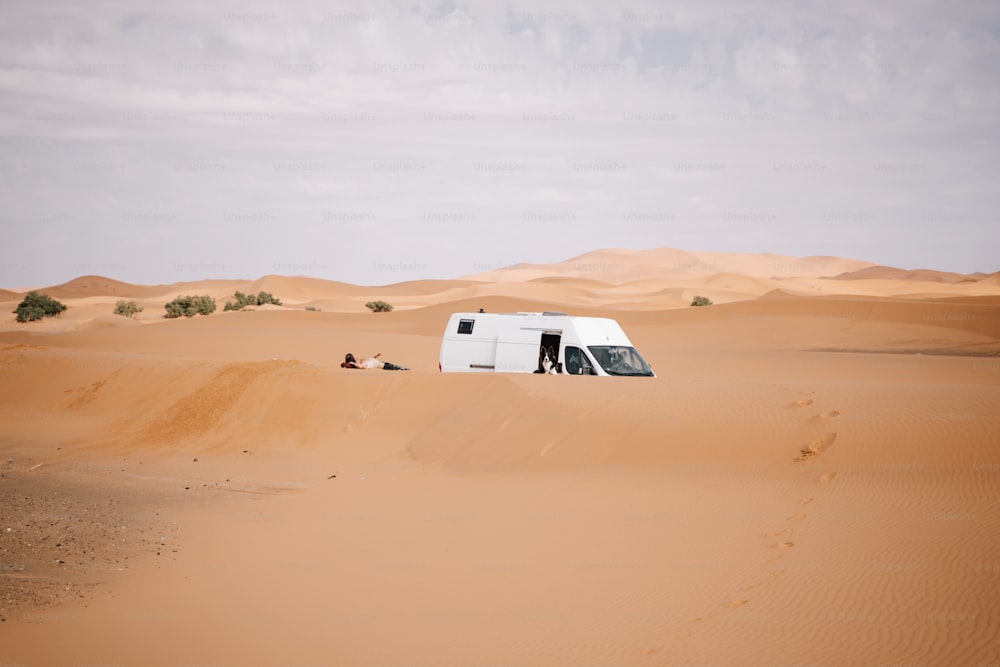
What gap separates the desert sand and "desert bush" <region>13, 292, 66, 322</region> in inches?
1423

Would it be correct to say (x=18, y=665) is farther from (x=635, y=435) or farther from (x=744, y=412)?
(x=744, y=412)

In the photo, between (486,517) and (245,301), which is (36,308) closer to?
(245,301)

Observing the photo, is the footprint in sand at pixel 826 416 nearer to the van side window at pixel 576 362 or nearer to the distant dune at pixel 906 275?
the van side window at pixel 576 362

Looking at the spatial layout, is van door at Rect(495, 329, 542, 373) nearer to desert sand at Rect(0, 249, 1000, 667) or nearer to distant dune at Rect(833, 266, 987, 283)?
desert sand at Rect(0, 249, 1000, 667)

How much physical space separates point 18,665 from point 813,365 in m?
26.4

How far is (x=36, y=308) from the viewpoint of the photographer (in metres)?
58.7

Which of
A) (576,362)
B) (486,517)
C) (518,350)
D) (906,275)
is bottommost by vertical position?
(486,517)

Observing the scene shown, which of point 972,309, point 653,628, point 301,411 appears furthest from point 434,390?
point 972,309

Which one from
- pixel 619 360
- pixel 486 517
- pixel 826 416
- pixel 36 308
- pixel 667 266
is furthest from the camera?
pixel 667 266

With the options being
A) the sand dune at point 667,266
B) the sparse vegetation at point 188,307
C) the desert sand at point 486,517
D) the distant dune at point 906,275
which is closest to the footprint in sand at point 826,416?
the desert sand at point 486,517

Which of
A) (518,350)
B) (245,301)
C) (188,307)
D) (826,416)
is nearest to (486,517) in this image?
(826,416)

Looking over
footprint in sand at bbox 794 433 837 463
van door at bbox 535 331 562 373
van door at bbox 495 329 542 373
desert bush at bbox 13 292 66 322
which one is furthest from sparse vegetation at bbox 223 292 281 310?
footprint in sand at bbox 794 433 837 463

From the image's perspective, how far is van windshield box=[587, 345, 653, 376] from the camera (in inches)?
756

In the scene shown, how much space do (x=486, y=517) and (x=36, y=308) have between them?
56.2 meters
